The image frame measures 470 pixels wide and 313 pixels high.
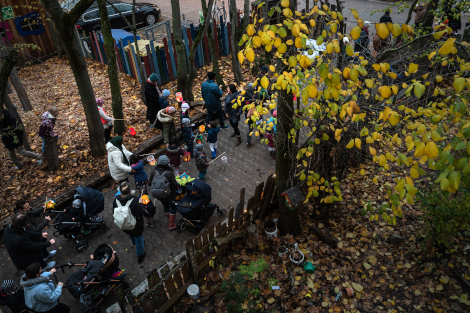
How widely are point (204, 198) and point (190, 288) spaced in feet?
5.81

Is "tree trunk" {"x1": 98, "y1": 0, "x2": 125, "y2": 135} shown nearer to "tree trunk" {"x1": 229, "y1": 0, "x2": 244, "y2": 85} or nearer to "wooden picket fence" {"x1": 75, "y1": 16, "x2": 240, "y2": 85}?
"wooden picket fence" {"x1": 75, "y1": 16, "x2": 240, "y2": 85}

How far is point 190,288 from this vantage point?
5.43 meters

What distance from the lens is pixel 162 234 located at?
22.4ft

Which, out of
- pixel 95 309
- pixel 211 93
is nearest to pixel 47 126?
pixel 211 93

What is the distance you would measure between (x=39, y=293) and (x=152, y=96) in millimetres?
5804

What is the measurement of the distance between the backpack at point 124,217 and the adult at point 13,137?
3867 mm

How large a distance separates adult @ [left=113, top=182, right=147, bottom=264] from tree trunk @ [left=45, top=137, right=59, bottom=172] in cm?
330

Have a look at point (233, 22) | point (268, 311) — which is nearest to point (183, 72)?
point (233, 22)

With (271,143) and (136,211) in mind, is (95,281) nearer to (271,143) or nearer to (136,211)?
(136,211)

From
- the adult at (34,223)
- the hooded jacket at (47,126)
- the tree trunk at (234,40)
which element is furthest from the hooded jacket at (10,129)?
the tree trunk at (234,40)

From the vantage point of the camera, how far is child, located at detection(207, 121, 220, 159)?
8258mm

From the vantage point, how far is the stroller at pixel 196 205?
637 centimetres

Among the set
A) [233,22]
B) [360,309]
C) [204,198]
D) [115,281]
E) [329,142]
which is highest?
[233,22]

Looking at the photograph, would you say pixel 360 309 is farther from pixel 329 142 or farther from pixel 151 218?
pixel 151 218
